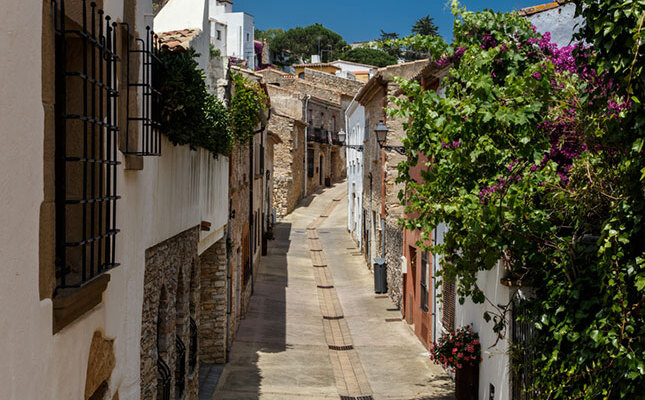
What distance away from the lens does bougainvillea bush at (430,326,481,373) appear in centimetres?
1119

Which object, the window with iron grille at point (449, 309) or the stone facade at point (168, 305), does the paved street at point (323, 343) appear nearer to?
the window with iron grille at point (449, 309)

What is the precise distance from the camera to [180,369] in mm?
10211

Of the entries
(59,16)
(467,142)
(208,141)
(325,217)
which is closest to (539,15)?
(467,142)

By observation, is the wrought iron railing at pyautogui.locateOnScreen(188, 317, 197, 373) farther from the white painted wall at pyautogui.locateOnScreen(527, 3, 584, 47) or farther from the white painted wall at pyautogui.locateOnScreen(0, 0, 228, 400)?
the white painted wall at pyautogui.locateOnScreen(527, 3, 584, 47)

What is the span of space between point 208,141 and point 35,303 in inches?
277

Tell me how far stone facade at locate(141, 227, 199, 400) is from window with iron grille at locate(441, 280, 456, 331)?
17.0 ft

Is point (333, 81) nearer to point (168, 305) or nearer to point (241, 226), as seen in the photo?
point (241, 226)

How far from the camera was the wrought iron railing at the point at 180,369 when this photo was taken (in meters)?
10.0

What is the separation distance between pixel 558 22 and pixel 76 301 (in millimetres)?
9311

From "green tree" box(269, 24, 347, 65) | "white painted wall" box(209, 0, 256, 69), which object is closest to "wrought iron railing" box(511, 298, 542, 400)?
"white painted wall" box(209, 0, 256, 69)

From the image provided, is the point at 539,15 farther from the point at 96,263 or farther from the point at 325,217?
the point at 325,217

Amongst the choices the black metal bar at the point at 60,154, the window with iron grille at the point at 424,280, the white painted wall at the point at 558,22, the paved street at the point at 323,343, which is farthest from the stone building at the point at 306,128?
the black metal bar at the point at 60,154

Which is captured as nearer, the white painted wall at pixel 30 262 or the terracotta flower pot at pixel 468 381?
the white painted wall at pixel 30 262

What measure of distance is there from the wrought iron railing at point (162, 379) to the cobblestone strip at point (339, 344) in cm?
502
